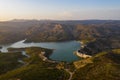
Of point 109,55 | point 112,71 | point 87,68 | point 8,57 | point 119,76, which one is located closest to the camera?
point 119,76

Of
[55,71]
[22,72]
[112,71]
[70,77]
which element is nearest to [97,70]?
[112,71]

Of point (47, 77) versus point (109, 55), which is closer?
point (47, 77)

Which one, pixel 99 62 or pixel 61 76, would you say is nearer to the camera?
pixel 61 76

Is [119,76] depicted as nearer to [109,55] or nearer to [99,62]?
[99,62]

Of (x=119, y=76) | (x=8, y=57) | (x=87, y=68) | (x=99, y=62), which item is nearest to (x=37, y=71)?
(x=87, y=68)

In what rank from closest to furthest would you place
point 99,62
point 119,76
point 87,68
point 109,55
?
point 119,76, point 87,68, point 99,62, point 109,55

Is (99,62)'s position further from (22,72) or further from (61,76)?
(22,72)
